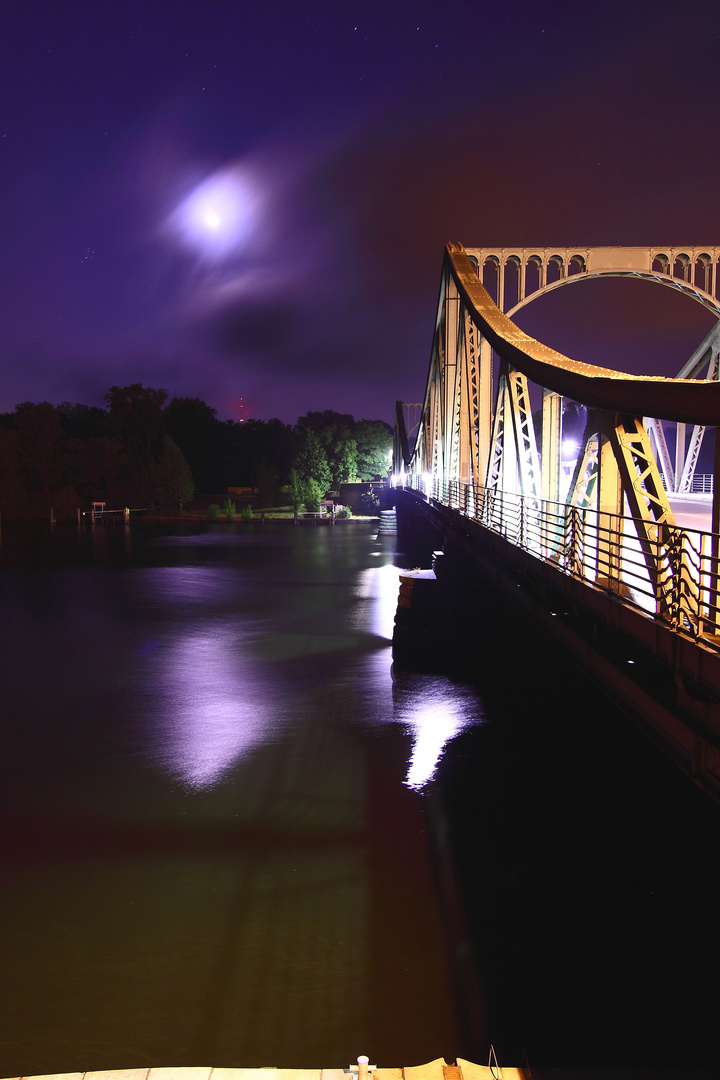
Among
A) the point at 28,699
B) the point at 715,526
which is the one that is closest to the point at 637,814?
the point at 715,526

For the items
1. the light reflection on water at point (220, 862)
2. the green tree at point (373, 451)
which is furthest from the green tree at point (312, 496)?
the light reflection on water at point (220, 862)

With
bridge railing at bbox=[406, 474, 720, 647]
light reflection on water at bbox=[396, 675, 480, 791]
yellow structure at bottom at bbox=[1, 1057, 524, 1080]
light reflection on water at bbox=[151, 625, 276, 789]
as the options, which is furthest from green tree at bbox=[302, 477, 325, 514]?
yellow structure at bottom at bbox=[1, 1057, 524, 1080]

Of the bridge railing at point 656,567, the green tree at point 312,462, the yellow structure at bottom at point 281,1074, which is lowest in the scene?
the yellow structure at bottom at point 281,1074

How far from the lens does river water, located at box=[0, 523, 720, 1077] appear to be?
19.0 ft

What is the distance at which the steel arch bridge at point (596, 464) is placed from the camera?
4754mm

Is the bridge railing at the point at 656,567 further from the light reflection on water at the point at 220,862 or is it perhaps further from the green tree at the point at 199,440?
the green tree at the point at 199,440

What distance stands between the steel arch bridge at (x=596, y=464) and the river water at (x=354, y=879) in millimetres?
1224

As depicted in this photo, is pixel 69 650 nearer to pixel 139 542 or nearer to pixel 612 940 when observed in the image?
pixel 612 940

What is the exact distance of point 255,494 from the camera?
9388cm

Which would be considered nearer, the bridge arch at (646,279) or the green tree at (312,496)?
the bridge arch at (646,279)

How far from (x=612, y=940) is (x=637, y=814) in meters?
2.17

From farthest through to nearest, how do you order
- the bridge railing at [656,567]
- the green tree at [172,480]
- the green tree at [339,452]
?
the green tree at [339,452], the green tree at [172,480], the bridge railing at [656,567]

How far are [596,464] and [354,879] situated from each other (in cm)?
520

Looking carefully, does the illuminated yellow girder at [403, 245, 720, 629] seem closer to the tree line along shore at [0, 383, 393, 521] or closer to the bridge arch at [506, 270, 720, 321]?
the bridge arch at [506, 270, 720, 321]
